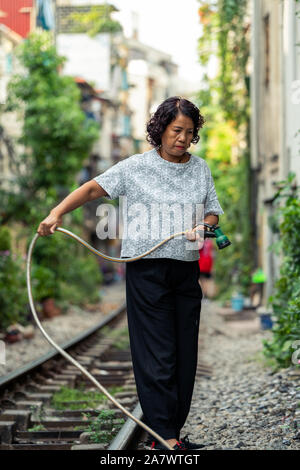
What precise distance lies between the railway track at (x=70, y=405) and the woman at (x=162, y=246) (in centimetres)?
48

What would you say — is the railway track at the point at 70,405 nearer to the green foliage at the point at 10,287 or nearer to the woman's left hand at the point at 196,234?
the woman's left hand at the point at 196,234

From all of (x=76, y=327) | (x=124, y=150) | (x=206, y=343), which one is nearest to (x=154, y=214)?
(x=206, y=343)

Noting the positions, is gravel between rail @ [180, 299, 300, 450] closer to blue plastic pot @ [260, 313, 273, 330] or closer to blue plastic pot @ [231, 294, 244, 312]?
blue plastic pot @ [260, 313, 273, 330]

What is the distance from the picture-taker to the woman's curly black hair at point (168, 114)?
3.68 m

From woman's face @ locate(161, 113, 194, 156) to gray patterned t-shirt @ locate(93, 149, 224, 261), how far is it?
0.29ft

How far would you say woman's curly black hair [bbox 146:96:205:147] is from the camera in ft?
12.1

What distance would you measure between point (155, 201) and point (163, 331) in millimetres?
661

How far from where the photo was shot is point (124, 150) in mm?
58188

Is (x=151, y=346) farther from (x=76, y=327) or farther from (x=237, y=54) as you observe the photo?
(x=237, y=54)

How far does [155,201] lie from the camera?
369 cm

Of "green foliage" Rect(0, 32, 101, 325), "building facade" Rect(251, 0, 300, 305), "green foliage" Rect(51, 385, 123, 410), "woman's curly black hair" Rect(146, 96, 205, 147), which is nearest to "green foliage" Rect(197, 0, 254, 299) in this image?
"building facade" Rect(251, 0, 300, 305)

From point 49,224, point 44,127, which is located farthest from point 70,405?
point 44,127

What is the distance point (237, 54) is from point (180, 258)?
12948 millimetres

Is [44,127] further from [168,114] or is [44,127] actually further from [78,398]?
[168,114]
